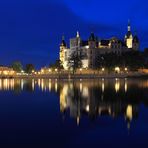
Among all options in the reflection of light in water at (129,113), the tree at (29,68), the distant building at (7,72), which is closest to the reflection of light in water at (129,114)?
the reflection of light in water at (129,113)

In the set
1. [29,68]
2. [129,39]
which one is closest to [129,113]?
[129,39]

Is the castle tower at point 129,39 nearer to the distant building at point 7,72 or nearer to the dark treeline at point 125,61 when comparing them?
the dark treeline at point 125,61

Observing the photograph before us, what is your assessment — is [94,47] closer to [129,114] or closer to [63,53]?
[63,53]

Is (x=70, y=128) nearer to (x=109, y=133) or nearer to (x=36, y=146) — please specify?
(x=109, y=133)

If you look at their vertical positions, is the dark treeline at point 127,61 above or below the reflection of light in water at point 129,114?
above

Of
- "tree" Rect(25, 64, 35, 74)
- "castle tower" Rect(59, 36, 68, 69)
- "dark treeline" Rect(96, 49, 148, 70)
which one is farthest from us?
"tree" Rect(25, 64, 35, 74)

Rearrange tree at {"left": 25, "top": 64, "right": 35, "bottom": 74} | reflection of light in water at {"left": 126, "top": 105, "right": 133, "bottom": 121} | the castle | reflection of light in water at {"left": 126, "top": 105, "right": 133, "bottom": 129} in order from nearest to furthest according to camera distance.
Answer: reflection of light in water at {"left": 126, "top": 105, "right": 133, "bottom": 129}, reflection of light in water at {"left": 126, "top": 105, "right": 133, "bottom": 121}, the castle, tree at {"left": 25, "top": 64, "right": 35, "bottom": 74}

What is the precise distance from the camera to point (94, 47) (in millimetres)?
114688

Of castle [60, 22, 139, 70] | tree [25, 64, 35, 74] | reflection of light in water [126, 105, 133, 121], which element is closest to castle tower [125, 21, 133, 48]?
castle [60, 22, 139, 70]

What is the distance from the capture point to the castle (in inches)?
4488

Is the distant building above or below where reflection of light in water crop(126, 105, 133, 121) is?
above

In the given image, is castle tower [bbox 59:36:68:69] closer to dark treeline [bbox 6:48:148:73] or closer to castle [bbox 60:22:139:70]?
castle [bbox 60:22:139:70]

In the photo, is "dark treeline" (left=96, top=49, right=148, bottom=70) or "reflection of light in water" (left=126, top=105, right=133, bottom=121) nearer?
"reflection of light in water" (left=126, top=105, right=133, bottom=121)

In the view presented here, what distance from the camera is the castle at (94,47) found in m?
114
